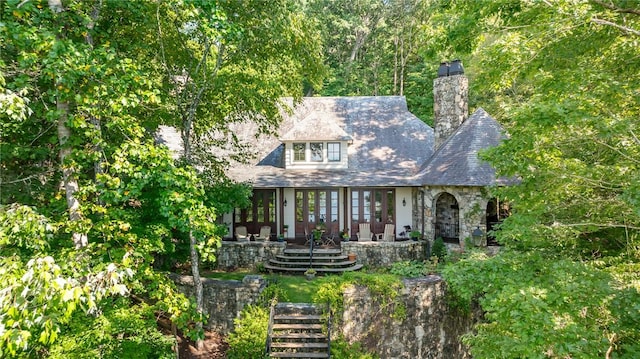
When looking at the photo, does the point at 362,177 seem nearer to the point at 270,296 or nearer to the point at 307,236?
the point at 307,236

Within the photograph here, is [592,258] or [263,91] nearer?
[592,258]

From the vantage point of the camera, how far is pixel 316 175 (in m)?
16.7

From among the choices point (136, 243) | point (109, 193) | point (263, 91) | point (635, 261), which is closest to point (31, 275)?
point (109, 193)

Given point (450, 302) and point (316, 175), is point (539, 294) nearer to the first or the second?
point (450, 302)

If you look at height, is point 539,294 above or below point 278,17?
below

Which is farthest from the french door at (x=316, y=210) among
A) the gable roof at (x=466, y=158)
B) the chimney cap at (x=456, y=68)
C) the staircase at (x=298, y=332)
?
the chimney cap at (x=456, y=68)

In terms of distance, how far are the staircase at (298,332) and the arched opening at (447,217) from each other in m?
8.71

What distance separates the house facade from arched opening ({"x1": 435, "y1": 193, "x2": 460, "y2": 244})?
45 mm

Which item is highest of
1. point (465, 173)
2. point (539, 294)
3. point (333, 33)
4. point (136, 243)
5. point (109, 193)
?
point (333, 33)

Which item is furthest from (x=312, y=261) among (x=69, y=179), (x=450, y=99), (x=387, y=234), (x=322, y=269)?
(x=450, y=99)

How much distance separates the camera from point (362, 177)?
16.6m

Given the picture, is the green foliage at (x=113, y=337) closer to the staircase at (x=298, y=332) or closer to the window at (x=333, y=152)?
the staircase at (x=298, y=332)

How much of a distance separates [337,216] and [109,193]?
481 inches

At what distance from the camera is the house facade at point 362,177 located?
15992 mm
